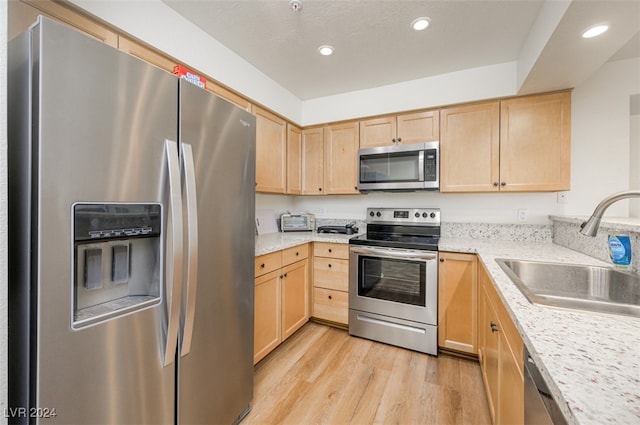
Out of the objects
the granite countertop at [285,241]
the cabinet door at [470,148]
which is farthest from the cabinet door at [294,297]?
the cabinet door at [470,148]

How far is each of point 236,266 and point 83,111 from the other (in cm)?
88

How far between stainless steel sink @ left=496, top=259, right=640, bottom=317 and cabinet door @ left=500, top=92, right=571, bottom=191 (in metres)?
0.93

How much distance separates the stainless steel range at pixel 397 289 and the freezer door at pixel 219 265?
1180 mm

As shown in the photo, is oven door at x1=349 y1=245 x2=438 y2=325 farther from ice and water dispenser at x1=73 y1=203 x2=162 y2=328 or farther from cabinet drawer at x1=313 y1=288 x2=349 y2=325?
ice and water dispenser at x1=73 y1=203 x2=162 y2=328

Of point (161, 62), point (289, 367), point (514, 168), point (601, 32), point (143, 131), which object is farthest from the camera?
point (514, 168)

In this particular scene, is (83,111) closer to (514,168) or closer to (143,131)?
(143,131)

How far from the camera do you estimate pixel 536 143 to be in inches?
84.3

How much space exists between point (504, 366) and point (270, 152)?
7.51 ft

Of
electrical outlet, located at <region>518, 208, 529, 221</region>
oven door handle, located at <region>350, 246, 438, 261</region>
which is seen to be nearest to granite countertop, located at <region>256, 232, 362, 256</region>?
oven door handle, located at <region>350, 246, 438, 261</region>

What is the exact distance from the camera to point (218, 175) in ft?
4.08

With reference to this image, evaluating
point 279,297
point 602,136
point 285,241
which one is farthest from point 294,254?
point 602,136

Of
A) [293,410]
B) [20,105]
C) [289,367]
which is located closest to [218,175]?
[20,105]

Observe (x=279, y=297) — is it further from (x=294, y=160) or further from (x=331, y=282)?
(x=294, y=160)

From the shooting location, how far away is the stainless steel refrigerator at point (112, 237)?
723mm
